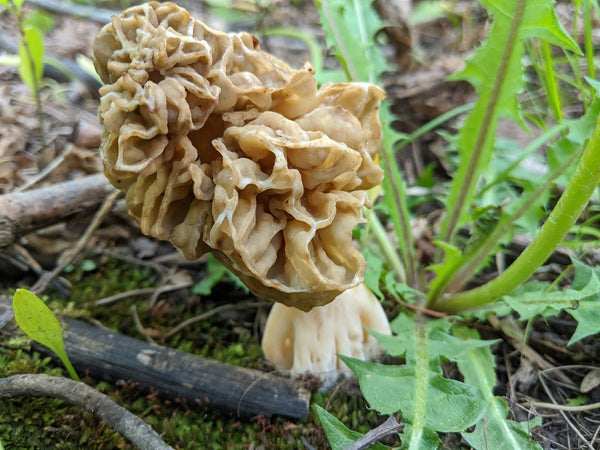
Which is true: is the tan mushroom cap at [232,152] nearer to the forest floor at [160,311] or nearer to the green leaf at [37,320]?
the green leaf at [37,320]

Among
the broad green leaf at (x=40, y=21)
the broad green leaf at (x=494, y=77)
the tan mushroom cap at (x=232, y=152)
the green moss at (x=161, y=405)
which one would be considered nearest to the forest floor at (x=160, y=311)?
the green moss at (x=161, y=405)

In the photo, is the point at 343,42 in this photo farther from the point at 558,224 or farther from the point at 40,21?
the point at 40,21

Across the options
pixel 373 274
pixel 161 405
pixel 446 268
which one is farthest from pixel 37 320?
pixel 446 268

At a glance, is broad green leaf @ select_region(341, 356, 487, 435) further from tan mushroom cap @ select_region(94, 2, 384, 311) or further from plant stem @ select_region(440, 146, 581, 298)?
plant stem @ select_region(440, 146, 581, 298)

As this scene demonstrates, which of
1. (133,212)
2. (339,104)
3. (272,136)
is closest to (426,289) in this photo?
(339,104)

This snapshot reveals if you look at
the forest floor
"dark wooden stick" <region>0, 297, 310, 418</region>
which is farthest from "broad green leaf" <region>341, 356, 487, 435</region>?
"dark wooden stick" <region>0, 297, 310, 418</region>

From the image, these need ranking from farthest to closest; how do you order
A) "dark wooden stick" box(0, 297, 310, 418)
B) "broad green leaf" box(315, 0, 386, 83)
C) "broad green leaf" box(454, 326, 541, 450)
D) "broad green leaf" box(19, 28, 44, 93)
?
"broad green leaf" box(315, 0, 386, 83), "broad green leaf" box(19, 28, 44, 93), "dark wooden stick" box(0, 297, 310, 418), "broad green leaf" box(454, 326, 541, 450)

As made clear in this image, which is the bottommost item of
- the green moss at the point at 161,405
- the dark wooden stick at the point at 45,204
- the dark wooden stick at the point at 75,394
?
the green moss at the point at 161,405

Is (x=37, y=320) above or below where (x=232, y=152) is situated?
below
